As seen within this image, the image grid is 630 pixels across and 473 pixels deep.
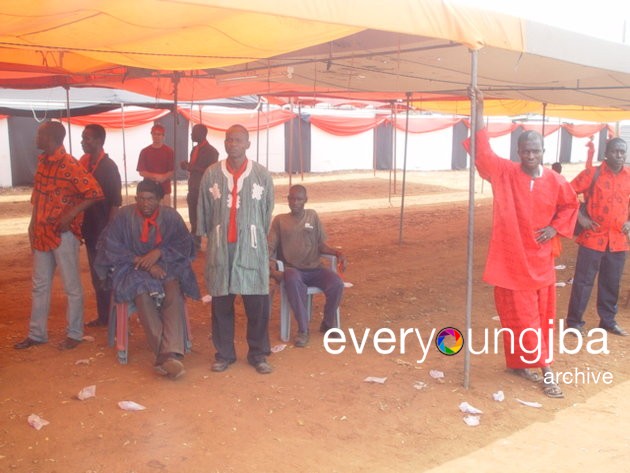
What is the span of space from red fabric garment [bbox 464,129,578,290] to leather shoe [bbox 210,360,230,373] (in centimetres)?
212

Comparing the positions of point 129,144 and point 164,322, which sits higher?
point 129,144

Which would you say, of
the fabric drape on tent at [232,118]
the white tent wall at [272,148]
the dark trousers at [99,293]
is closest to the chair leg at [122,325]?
the dark trousers at [99,293]

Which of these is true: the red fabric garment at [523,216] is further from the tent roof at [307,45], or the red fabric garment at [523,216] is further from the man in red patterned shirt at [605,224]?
the man in red patterned shirt at [605,224]

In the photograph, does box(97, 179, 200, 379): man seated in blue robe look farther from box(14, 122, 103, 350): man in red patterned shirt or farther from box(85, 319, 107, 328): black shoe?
box(85, 319, 107, 328): black shoe

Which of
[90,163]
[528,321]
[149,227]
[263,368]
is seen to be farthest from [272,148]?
[528,321]

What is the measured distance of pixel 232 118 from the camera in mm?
21219

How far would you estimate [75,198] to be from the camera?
17.0 ft

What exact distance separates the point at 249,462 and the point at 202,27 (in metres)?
2.96

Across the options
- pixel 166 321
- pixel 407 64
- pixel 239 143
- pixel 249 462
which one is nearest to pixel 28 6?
pixel 239 143

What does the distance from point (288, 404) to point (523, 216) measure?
2.11 metres

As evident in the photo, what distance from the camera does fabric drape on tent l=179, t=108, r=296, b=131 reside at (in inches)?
798

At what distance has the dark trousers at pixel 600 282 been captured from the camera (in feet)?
19.3

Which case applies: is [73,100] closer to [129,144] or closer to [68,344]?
[68,344]

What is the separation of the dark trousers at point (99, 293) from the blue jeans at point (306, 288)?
1678 mm
